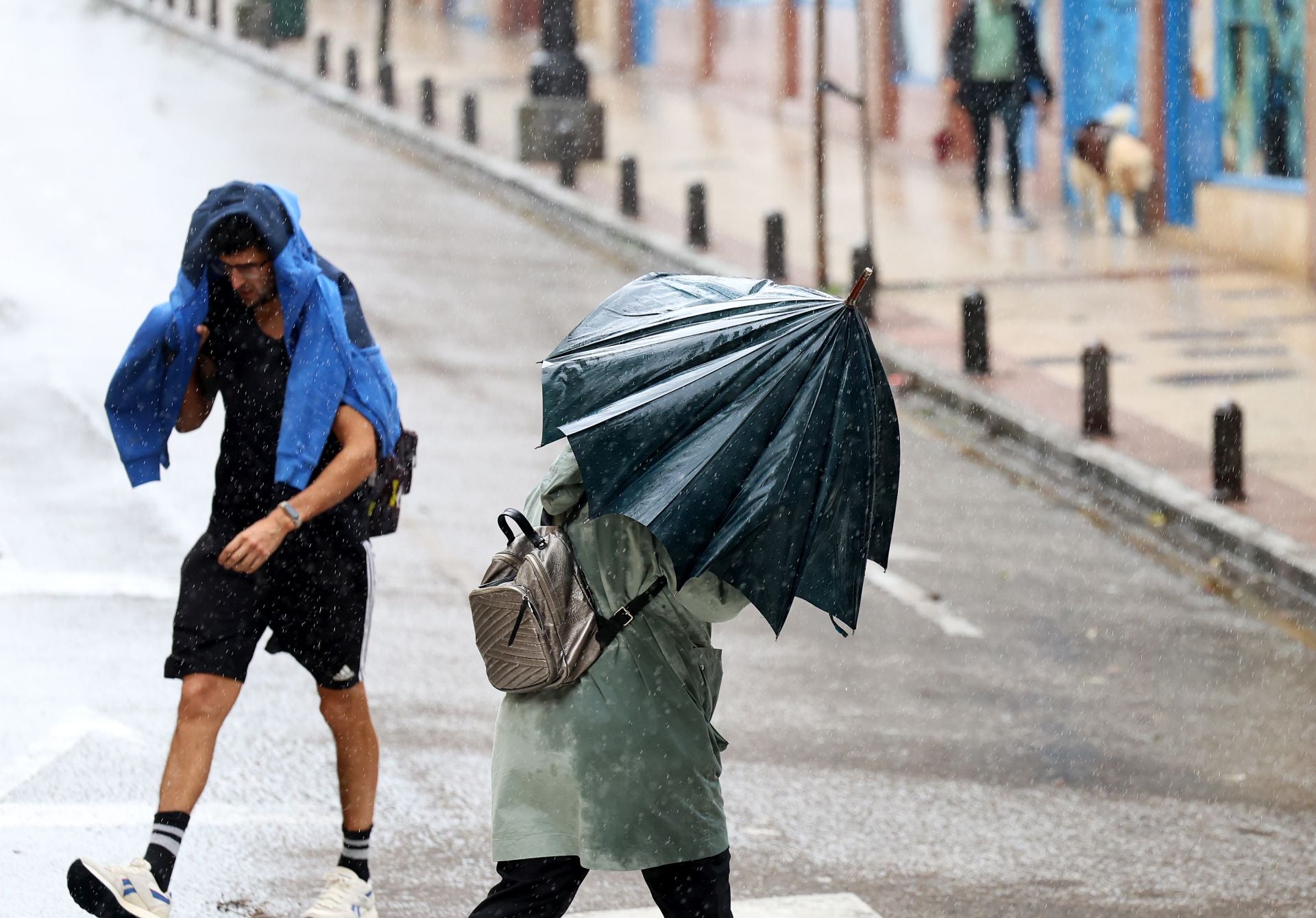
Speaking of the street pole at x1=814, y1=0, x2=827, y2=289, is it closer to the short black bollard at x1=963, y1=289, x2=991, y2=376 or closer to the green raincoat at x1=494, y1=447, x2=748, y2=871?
the short black bollard at x1=963, y1=289, x2=991, y2=376

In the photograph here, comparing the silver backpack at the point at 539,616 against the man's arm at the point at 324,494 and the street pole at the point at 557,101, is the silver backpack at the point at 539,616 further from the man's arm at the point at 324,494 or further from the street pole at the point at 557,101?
the street pole at the point at 557,101

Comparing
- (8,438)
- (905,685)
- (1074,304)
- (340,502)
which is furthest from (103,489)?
(1074,304)

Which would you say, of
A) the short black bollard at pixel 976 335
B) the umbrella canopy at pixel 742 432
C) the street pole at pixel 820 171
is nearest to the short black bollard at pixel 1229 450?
the short black bollard at pixel 976 335

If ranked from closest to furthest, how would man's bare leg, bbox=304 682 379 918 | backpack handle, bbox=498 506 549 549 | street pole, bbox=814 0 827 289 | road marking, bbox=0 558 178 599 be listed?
backpack handle, bbox=498 506 549 549, man's bare leg, bbox=304 682 379 918, road marking, bbox=0 558 178 599, street pole, bbox=814 0 827 289

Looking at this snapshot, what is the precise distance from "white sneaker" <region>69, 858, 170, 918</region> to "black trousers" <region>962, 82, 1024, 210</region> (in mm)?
14623

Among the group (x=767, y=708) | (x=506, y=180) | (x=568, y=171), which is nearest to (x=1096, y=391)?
(x=767, y=708)

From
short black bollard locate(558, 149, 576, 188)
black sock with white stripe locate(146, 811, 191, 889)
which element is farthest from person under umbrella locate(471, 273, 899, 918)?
short black bollard locate(558, 149, 576, 188)

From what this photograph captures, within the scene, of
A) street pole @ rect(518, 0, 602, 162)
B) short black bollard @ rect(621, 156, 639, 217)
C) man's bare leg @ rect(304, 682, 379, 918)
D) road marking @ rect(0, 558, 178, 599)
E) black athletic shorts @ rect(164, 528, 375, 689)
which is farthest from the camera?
street pole @ rect(518, 0, 602, 162)

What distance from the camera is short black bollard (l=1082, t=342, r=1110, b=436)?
11562 millimetres

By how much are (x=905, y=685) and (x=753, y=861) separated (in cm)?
198

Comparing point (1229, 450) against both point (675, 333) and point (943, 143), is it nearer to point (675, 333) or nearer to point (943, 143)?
point (675, 333)

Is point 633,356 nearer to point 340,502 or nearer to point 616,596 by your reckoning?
point 616,596

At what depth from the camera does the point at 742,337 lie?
4.15 metres

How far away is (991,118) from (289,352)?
566 inches
